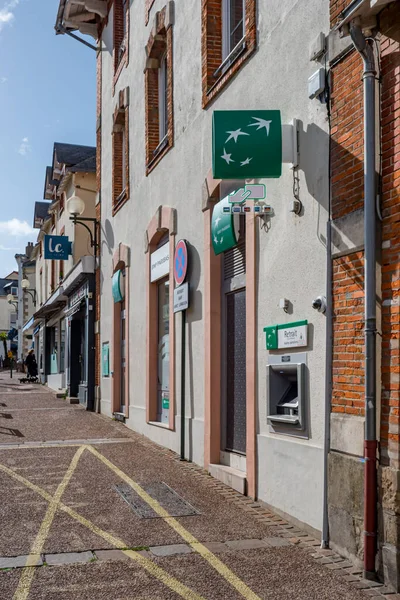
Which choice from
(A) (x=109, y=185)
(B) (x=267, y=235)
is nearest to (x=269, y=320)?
(B) (x=267, y=235)

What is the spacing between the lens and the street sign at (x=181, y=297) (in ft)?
35.1

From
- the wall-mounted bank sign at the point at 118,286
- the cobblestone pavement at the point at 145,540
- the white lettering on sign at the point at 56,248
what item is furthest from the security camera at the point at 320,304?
the white lettering on sign at the point at 56,248

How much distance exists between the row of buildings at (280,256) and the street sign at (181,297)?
0.13 meters

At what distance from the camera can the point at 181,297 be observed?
36.0 feet

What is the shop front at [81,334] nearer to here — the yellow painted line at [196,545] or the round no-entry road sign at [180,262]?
the round no-entry road sign at [180,262]

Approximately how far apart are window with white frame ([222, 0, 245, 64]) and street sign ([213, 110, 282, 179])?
3.03 metres

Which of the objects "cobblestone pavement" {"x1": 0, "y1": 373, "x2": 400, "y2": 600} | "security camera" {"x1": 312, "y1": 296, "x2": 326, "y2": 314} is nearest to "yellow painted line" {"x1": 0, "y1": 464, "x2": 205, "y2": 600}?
"cobblestone pavement" {"x1": 0, "y1": 373, "x2": 400, "y2": 600}

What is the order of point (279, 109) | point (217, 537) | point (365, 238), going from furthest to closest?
point (279, 109) < point (217, 537) < point (365, 238)

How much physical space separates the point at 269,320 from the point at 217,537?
239 cm

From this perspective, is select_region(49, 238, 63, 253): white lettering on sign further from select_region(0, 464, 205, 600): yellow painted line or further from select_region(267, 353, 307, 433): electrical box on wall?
select_region(267, 353, 307, 433): electrical box on wall

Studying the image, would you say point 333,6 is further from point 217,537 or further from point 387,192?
point 217,537

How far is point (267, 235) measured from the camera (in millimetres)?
7930

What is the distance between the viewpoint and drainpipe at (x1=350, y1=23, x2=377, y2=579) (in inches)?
210

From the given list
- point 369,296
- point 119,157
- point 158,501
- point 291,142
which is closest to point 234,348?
point 158,501
